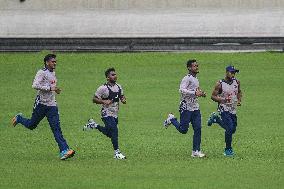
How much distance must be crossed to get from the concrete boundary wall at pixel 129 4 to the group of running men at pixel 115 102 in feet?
84.2

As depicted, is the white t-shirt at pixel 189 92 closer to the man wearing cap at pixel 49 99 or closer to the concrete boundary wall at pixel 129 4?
the man wearing cap at pixel 49 99

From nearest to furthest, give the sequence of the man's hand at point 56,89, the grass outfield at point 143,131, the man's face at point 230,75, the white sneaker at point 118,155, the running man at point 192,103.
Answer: the grass outfield at point 143,131 → the man's hand at point 56,89 → the white sneaker at point 118,155 → the man's face at point 230,75 → the running man at point 192,103

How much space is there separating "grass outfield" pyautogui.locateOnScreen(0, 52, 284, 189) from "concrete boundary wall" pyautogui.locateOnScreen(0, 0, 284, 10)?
23.4ft

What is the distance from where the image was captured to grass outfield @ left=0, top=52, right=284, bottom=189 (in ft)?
75.0

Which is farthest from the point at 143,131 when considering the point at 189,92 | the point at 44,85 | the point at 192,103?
the point at 44,85

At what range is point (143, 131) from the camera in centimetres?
3022

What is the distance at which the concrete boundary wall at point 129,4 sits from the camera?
5112 cm

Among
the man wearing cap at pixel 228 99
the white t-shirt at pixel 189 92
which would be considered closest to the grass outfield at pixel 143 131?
the man wearing cap at pixel 228 99

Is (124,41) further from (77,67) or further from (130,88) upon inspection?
(130,88)

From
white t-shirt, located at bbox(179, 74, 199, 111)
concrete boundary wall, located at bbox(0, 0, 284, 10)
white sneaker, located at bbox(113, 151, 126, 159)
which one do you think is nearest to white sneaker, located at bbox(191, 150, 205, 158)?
white t-shirt, located at bbox(179, 74, 199, 111)

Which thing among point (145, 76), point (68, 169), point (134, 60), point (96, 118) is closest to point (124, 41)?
point (134, 60)

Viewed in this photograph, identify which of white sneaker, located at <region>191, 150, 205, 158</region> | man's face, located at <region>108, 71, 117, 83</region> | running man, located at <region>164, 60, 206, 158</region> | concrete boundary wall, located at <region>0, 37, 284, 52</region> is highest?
man's face, located at <region>108, 71, 117, 83</region>

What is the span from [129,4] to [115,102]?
26.6m

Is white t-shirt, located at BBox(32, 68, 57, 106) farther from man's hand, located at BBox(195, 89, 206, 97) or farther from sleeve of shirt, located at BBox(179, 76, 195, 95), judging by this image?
man's hand, located at BBox(195, 89, 206, 97)
